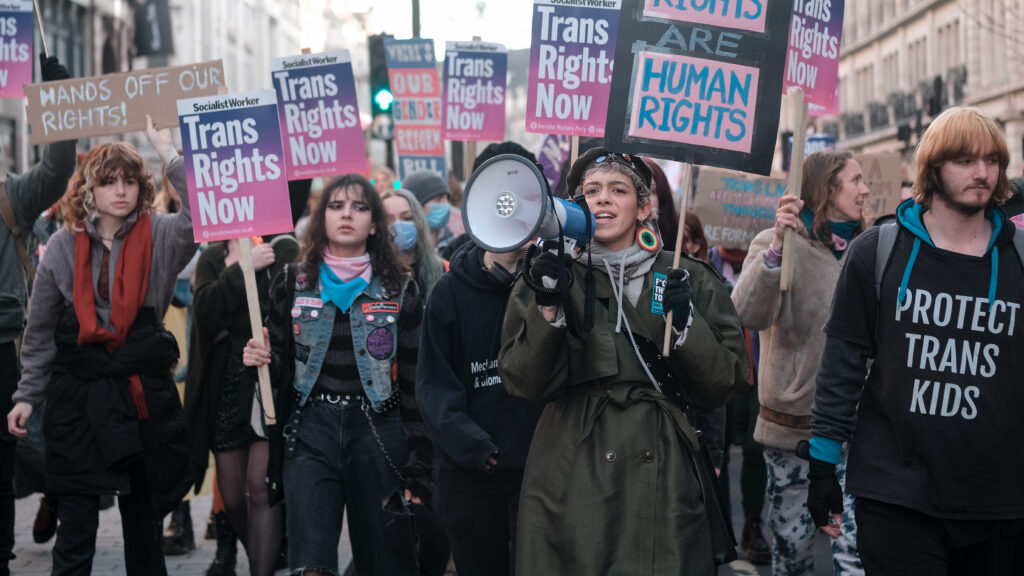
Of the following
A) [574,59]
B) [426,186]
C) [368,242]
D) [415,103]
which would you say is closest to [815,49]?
[574,59]

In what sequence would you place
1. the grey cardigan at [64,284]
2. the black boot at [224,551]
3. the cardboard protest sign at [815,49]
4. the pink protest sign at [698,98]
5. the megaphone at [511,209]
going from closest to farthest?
the megaphone at [511,209] < the pink protest sign at [698,98] < the grey cardigan at [64,284] < the cardboard protest sign at [815,49] < the black boot at [224,551]

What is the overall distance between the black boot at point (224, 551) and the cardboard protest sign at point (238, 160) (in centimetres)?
200

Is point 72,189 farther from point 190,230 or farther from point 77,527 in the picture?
point 77,527

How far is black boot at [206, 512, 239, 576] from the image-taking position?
7414 millimetres

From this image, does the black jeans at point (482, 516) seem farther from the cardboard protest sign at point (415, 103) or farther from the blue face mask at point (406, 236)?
the cardboard protest sign at point (415, 103)

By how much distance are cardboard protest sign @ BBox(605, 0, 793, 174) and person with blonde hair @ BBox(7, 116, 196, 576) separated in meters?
2.33

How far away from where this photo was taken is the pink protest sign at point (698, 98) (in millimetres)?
4969

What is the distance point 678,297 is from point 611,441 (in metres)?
0.48

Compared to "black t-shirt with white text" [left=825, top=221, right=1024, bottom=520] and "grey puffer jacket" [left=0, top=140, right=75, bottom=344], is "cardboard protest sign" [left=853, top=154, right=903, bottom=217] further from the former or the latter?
"grey puffer jacket" [left=0, top=140, right=75, bottom=344]

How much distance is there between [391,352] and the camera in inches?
230

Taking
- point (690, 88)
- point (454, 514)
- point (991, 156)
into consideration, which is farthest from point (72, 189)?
point (991, 156)

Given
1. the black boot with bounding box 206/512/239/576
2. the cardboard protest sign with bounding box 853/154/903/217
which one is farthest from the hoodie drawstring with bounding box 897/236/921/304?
the cardboard protest sign with bounding box 853/154/903/217

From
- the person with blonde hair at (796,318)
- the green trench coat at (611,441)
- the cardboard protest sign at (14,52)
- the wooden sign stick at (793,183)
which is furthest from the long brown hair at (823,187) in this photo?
the cardboard protest sign at (14,52)

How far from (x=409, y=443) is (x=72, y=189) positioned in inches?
75.6
